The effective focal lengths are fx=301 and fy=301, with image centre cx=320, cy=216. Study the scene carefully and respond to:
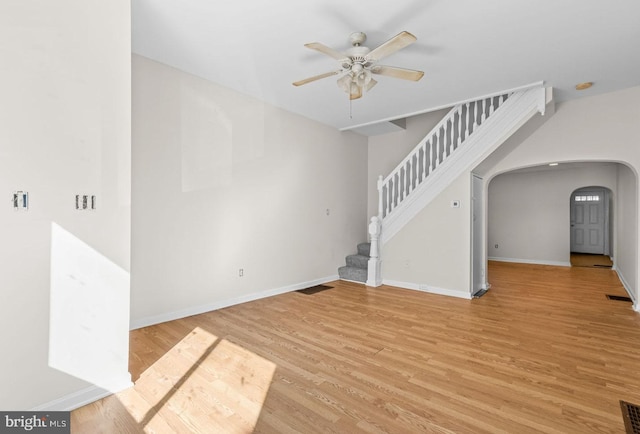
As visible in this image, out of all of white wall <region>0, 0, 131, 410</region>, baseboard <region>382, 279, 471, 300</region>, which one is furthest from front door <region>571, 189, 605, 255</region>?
white wall <region>0, 0, 131, 410</region>

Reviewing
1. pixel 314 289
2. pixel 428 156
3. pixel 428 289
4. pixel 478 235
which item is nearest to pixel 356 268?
pixel 314 289

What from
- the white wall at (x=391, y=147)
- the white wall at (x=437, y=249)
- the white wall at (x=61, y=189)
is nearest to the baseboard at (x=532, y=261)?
the white wall at (x=391, y=147)

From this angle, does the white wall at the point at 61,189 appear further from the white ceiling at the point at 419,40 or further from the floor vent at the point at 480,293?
the floor vent at the point at 480,293

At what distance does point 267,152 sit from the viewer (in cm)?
496

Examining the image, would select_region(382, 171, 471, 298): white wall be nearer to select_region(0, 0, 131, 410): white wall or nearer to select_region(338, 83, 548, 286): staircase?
select_region(338, 83, 548, 286): staircase

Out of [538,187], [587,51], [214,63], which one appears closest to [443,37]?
[587,51]

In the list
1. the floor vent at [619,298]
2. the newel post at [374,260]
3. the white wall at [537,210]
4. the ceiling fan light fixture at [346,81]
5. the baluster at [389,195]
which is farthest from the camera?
the white wall at [537,210]

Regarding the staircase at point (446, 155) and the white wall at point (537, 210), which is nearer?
the staircase at point (446, 155)

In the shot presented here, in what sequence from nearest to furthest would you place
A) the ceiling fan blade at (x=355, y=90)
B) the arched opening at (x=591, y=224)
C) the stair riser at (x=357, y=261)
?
the ceiling fan blade at (x=355, y=90) → the stair riser at (x=357, y=261) → the arched opening at (x=591, y=224)

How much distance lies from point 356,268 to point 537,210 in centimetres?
617

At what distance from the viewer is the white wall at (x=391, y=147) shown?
6.29 meters

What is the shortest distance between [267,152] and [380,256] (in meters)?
2.96

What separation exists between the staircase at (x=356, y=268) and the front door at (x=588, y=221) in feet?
28.9

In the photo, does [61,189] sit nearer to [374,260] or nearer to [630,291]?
[374,260]
